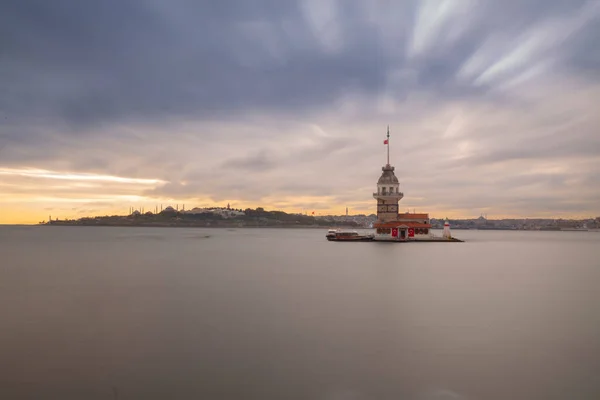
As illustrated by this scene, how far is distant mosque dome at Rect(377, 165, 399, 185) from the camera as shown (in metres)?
84.2

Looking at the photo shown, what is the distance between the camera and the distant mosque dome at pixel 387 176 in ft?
276

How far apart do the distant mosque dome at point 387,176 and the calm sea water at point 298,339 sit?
49.3m

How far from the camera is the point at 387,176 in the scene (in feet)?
279

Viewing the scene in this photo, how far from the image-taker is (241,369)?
14188mm

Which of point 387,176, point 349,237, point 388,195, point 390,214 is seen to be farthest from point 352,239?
point 387,176

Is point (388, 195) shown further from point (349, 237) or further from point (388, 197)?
point (349, 237)

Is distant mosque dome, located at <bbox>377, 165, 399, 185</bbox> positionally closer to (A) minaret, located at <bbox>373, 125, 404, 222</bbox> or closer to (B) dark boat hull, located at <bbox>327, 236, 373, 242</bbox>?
(A) minaret, located at <bbox>373, 125, 404, 222</bbox>

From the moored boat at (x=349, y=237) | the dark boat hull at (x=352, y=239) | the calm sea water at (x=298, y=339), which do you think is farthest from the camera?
the moored boat at (x=349, y=237)

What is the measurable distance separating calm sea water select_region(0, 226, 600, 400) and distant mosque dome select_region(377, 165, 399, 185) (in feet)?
162

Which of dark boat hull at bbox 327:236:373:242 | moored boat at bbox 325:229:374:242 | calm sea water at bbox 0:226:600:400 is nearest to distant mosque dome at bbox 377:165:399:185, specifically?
moored boat at bbox 325:229:374:242

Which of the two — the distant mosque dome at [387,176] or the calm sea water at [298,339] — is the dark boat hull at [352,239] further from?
the calm sea water at [298,339]

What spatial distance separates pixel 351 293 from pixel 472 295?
8.15 metres

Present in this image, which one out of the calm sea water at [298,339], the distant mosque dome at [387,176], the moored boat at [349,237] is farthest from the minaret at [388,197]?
the calm sea water at [298,339]

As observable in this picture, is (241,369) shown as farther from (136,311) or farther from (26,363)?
(136,311)
